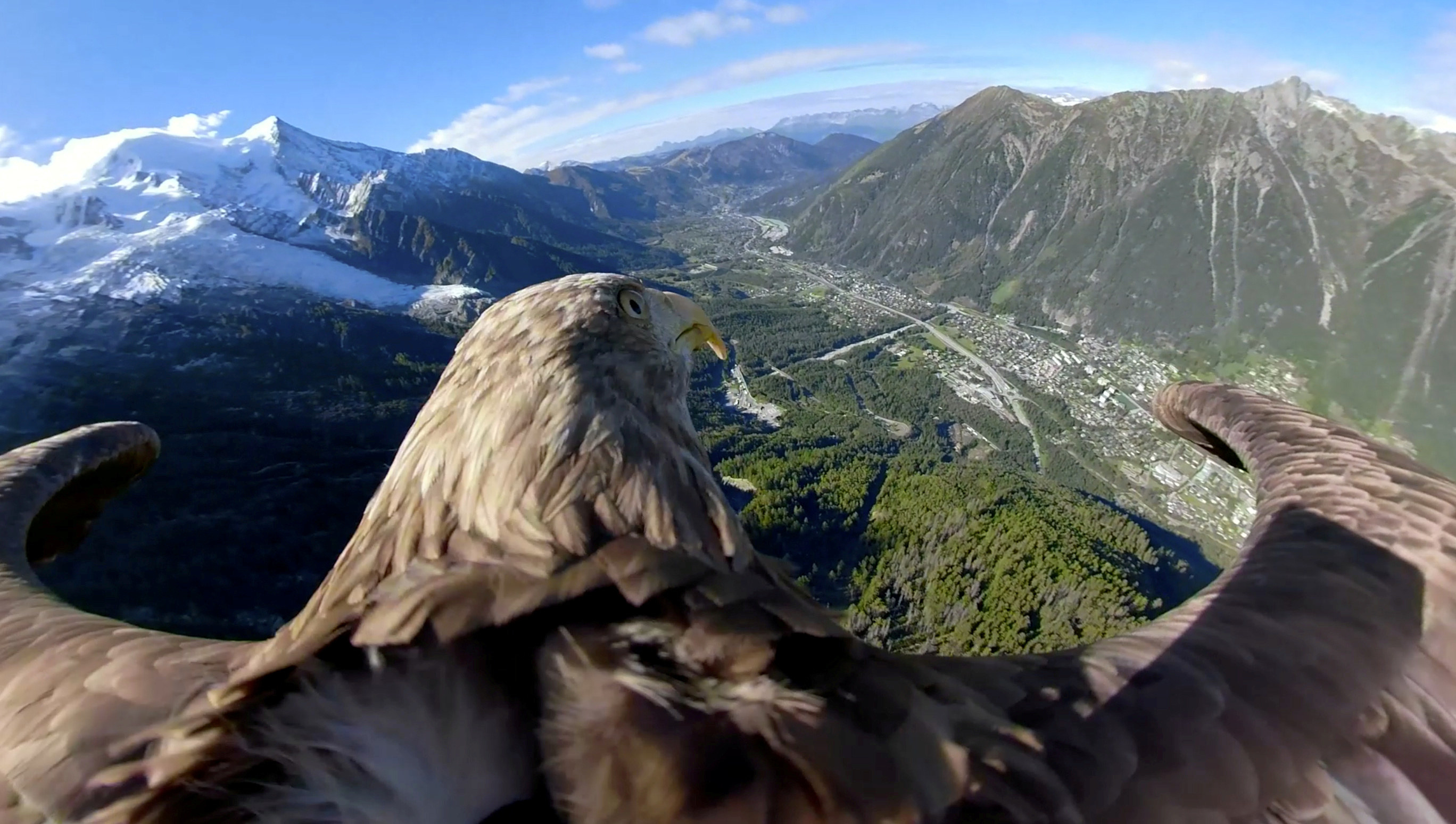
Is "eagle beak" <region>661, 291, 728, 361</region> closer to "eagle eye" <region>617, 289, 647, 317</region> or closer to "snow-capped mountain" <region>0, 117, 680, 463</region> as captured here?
"eagle eye" <region>617, 289, 647, 317</region>

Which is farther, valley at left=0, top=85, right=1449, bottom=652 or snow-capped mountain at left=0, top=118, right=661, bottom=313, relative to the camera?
snow-capped mountain at left=0, top=118, right=661, bottom=313

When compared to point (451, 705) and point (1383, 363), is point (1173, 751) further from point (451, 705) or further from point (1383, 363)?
point (1383, 363)

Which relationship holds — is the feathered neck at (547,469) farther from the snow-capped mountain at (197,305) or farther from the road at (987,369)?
the road at (987,369)

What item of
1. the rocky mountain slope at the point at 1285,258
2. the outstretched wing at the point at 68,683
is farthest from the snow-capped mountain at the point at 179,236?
the rocky mountain slope at the point at 1285,258

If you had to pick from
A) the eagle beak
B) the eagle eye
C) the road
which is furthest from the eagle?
the road

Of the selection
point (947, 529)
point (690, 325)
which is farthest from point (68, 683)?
point (947, 529)

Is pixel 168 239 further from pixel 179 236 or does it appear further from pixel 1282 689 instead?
pixel 1282 689

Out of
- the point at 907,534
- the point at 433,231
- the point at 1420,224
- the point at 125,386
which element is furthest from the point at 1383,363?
the point at 433,231
